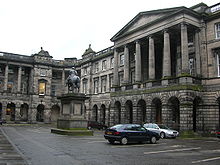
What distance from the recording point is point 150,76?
34969 mm

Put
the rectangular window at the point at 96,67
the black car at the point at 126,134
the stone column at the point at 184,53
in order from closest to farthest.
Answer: the black car at the point at 126,134 < the stone column at the point at 184,53 < the rectangular window at the point at 96,67

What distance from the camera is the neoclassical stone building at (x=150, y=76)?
3042cm

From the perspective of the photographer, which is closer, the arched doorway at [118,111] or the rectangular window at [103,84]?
the arched doorway at [118,111]

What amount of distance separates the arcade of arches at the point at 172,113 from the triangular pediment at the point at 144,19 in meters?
11.0

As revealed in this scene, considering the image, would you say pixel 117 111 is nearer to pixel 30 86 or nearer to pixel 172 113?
pixel 172 113

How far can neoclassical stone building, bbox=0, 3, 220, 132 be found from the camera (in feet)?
99.8

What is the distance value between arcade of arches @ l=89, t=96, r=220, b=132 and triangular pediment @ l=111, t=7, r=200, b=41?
10998 millimetres

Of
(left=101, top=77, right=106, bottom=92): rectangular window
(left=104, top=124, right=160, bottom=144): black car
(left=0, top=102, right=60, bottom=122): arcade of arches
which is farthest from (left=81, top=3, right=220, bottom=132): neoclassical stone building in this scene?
(left=0, top=102, right=60, bottom=122): arcade of arches

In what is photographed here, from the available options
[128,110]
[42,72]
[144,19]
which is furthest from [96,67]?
[144,19]

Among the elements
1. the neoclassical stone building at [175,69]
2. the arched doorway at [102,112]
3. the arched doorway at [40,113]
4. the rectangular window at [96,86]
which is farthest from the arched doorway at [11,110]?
the neoclassical stone building at [175,69]

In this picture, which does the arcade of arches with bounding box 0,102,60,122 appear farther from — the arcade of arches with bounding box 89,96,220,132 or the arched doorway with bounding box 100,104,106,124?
the arcade of arches with bounding box 89,96,220,132

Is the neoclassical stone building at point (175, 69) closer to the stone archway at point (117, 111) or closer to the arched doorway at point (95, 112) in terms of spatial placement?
the stone archway at point (117, 111)

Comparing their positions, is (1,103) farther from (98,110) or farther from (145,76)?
(145,76)

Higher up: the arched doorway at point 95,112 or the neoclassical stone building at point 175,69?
the neoclassical stone building at point 175,69
